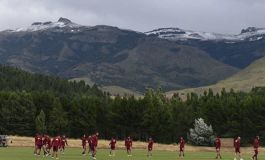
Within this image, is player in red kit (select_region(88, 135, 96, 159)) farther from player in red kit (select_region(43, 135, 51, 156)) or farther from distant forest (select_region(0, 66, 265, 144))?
distant forest (select_region(0, 66, 265, 144))

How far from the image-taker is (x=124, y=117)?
151 m

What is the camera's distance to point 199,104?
561ft

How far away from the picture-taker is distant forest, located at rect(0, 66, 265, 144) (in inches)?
5743

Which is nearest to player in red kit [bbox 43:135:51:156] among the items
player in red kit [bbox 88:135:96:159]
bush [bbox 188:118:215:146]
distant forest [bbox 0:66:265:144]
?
player in red kit [bbox 88:135:96:159]

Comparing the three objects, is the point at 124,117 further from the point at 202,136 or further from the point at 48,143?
the point at 48,143

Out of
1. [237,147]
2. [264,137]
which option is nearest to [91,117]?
[264,137]

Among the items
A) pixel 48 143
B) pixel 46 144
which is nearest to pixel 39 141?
pixel 48 143

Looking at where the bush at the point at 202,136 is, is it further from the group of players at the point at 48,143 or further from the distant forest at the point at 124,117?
the group of players at the point at 48,143

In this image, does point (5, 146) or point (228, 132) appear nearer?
point (5, 146)

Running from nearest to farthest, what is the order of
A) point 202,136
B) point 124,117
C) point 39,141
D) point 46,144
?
point 39,141, point 46,144, point 202,136, point 124,117

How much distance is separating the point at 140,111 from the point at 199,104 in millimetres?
28743

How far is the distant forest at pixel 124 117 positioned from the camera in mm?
145875

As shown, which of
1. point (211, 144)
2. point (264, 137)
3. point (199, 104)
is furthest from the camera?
point (199, 104)

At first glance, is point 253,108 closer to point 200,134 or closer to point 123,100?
point 200,134
